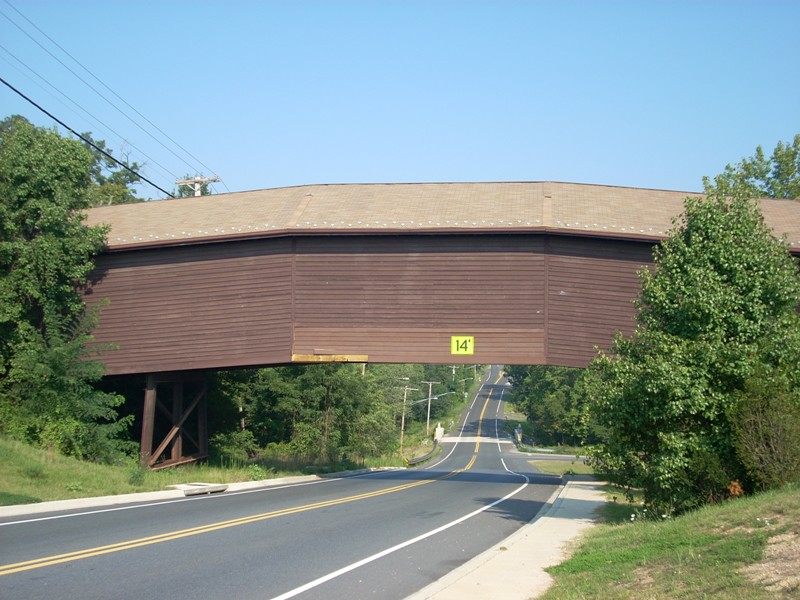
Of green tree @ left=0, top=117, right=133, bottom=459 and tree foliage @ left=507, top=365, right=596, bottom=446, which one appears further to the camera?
tree foliage @ left=507, top=365, right=596, bottom=446

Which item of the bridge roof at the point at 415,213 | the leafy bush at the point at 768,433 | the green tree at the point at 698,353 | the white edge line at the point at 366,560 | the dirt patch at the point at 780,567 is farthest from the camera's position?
the bridge roof at the point at 415,213

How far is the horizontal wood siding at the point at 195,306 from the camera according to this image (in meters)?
27.1

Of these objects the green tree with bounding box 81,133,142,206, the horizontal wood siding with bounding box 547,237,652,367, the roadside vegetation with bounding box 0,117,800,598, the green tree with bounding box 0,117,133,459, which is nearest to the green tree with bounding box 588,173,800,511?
the roadside vegetation with bounding box 0,117,800,598

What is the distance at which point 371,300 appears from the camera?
27.0m

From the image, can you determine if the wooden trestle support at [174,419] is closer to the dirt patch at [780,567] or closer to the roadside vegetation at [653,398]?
the roadside vegetation at [653,398]

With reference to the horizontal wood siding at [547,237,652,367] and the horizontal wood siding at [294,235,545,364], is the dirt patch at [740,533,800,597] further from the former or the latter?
the horizontal wood siding at [294,235,545,364]

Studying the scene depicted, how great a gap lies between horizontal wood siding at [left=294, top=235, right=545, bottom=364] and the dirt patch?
58.5ft

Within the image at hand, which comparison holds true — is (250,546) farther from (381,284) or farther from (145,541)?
(381,284)

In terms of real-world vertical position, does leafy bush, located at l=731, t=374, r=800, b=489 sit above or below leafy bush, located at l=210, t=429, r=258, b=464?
above

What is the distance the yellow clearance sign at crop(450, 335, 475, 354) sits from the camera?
86.9ft

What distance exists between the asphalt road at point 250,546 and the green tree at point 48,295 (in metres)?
7.05

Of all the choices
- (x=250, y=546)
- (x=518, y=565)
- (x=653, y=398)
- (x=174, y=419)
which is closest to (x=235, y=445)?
(x=174, y=419)

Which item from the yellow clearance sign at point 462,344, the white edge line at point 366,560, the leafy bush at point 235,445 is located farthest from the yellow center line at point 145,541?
the leafy bush at point 235,445

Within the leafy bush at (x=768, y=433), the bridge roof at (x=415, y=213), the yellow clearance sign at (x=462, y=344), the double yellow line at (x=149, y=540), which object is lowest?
the double yellow line at (x=149, y=540)
